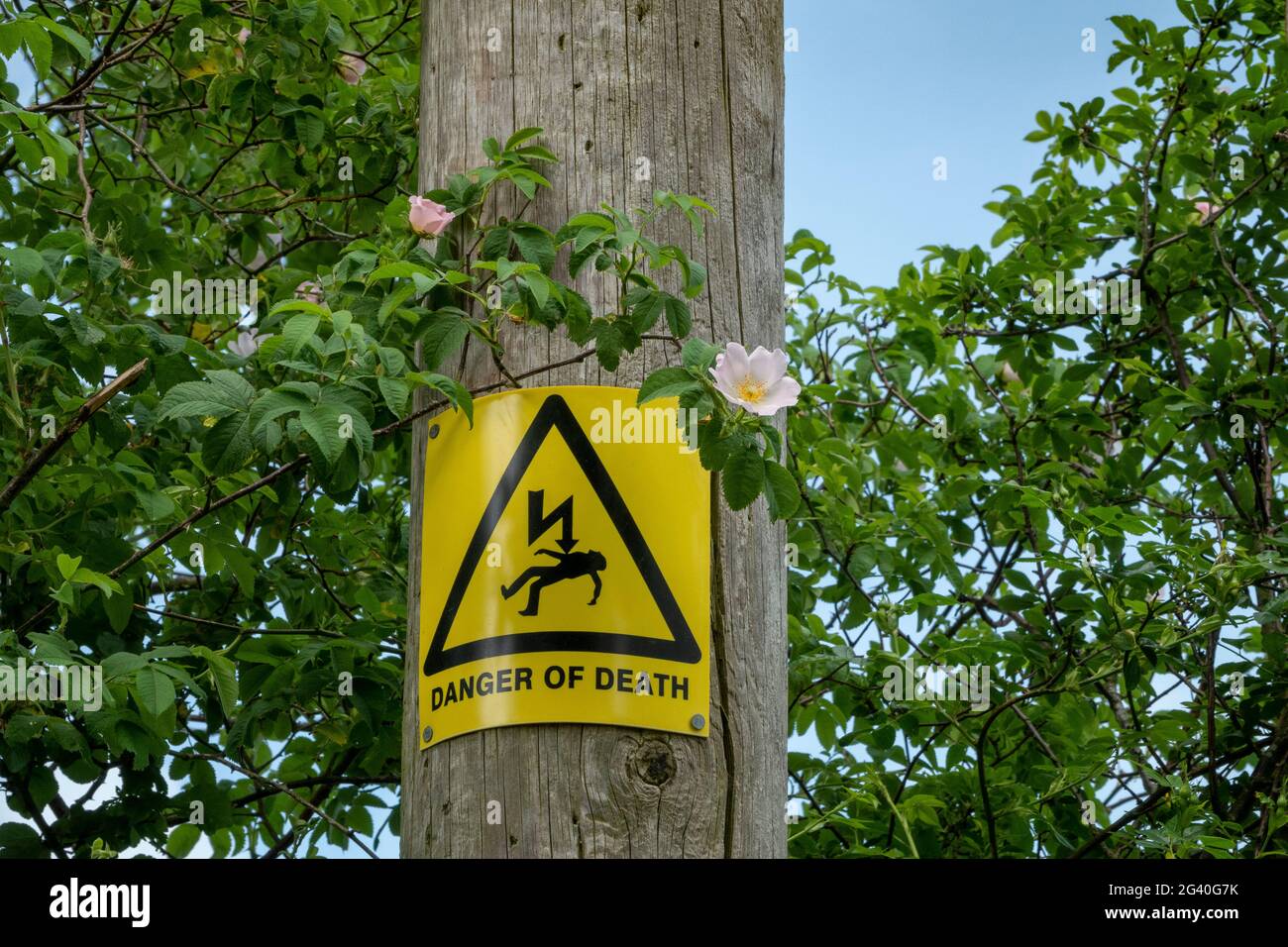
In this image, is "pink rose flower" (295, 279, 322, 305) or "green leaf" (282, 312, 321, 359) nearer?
"green leaf" (282, 312, 321, 359)

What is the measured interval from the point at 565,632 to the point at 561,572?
8 cm

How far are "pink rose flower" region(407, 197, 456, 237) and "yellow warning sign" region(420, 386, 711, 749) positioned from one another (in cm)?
32

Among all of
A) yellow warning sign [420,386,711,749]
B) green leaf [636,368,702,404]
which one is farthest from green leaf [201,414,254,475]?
green leaf [636,368,702,404]

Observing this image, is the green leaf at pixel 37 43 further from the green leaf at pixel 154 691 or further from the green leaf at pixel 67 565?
the green leaf at pixel 154 691

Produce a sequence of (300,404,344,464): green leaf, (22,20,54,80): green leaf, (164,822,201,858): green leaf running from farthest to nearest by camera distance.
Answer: (164,822,201,858): green leaf
(22,20,54,80): green leaf
(300,404,344,464): green leaf

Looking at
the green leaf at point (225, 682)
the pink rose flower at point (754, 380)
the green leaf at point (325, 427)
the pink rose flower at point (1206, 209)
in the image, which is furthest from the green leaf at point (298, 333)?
the pink rose flower at point (1206, 209)

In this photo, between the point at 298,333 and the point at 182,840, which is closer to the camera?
the point at 298,333

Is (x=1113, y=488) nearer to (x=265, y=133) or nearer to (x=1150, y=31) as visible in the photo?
(x=1150, y=31)

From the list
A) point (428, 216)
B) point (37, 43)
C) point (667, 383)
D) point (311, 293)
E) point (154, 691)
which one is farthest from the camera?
point (311, 293)

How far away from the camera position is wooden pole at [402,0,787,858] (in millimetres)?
1881

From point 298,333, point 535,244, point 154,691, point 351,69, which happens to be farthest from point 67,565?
point 351,69

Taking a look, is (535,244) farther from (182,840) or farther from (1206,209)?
(1206,209)

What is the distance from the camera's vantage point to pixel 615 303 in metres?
2.08

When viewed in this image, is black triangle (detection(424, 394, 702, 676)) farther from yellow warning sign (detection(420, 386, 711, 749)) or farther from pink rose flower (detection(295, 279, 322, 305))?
pink rose flower (detection(295, 279, 322, 305))
